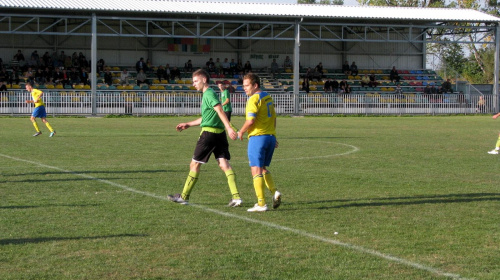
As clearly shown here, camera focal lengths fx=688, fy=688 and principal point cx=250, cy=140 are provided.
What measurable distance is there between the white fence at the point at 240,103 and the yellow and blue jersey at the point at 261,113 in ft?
92.2

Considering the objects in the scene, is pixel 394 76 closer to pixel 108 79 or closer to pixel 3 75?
pixel 108 79

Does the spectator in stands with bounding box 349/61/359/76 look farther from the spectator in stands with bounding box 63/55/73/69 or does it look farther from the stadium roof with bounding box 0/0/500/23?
the spectator in stands with bounding box 63/55/73/69

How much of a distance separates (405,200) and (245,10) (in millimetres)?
33262

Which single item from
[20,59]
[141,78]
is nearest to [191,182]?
[141,78]

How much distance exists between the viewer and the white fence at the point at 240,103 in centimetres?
3525

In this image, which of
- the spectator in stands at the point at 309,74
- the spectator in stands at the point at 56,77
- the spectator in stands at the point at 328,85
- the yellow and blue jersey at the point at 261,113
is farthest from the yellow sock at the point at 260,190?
the spectator in stands at the point at 309,74

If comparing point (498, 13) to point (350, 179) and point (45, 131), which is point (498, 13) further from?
point (350, 179)

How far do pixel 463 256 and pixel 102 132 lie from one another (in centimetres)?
1888

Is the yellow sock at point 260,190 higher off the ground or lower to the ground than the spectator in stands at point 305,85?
lower

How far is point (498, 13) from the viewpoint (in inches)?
2822

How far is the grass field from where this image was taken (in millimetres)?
5816

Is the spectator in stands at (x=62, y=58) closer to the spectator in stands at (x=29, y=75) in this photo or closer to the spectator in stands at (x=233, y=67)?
the spectator in stands at (x=29, y=75)

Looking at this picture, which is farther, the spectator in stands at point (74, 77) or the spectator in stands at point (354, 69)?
the spectator in stands at point (354, 69)

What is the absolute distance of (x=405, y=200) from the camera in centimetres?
937
